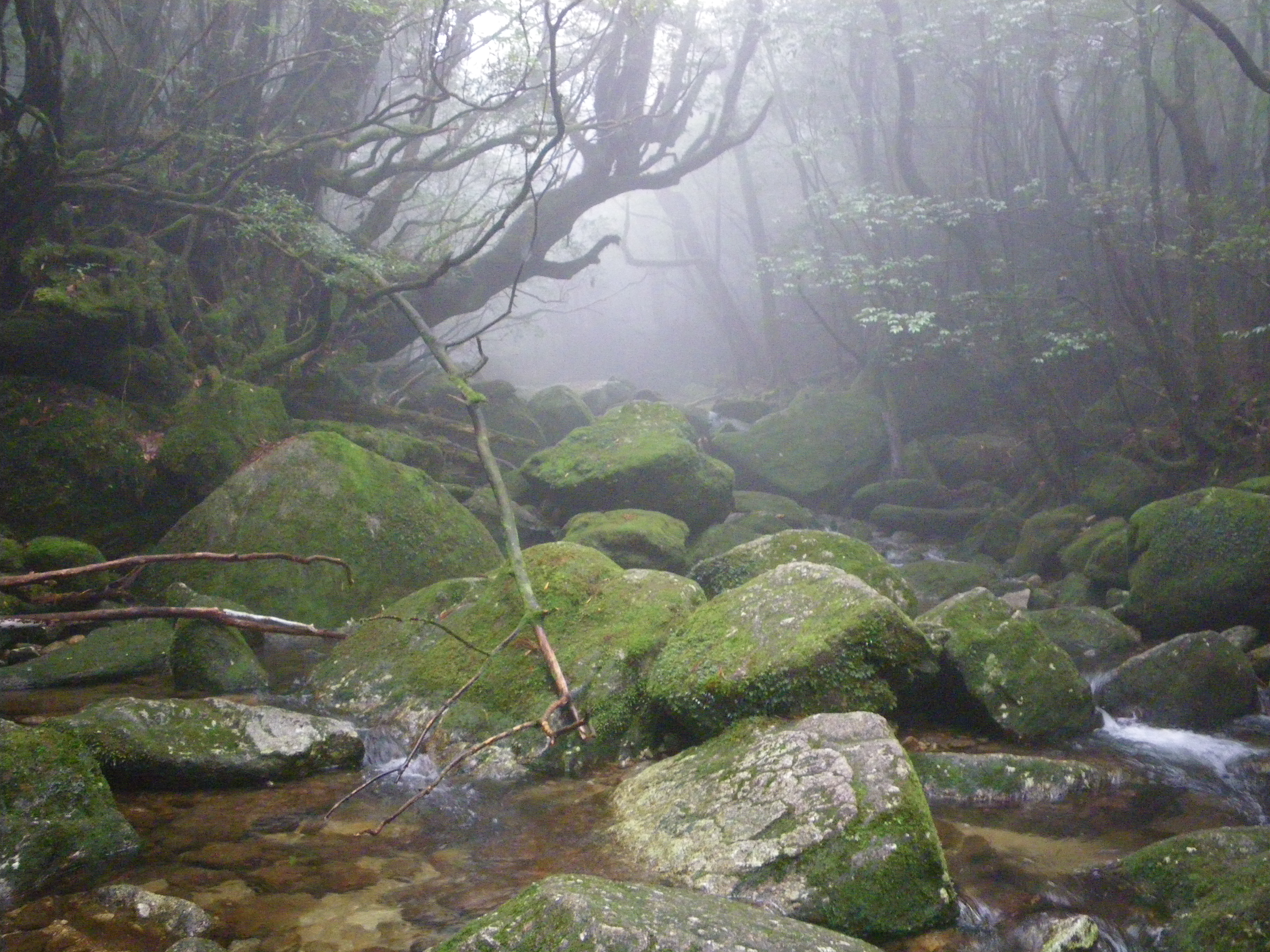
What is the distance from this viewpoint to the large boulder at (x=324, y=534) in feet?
24.0

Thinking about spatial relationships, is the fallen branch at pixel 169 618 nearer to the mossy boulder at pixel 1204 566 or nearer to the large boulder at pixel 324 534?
the large boulder at pixel 324 534

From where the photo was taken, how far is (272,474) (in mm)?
8031

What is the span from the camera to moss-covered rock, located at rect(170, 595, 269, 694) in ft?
18.6

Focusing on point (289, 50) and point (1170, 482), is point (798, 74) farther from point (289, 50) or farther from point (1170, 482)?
point (1170, 482)

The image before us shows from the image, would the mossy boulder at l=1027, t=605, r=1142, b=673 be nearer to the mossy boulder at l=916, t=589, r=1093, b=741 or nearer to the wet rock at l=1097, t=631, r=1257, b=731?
the wet rock at l=1097, t=631, r=1257, b=731

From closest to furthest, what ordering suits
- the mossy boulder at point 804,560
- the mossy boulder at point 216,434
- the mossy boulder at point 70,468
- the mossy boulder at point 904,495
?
the mossy boulder at point 804,560, the mossy boulder at point 70,468, the mossy boulder at point 216,434, the mossy boulder at point 904,495

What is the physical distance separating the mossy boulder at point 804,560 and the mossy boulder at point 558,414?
9999mm

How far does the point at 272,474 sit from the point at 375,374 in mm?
7948

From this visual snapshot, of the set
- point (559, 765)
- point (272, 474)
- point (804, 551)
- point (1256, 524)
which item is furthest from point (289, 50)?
point (1256, 524)

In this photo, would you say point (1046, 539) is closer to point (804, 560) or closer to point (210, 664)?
point (804, 560)

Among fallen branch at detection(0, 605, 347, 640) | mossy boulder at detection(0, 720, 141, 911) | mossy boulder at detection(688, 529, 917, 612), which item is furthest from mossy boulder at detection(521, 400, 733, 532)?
fallen branch at detection(0, 605, 347, 640)

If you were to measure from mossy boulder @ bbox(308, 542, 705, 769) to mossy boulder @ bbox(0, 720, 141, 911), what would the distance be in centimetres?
181

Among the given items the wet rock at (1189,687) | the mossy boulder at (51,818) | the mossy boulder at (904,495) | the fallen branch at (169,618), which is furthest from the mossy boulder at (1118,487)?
the mossy boulder at (51,818)

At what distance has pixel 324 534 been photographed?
779 centimetres
